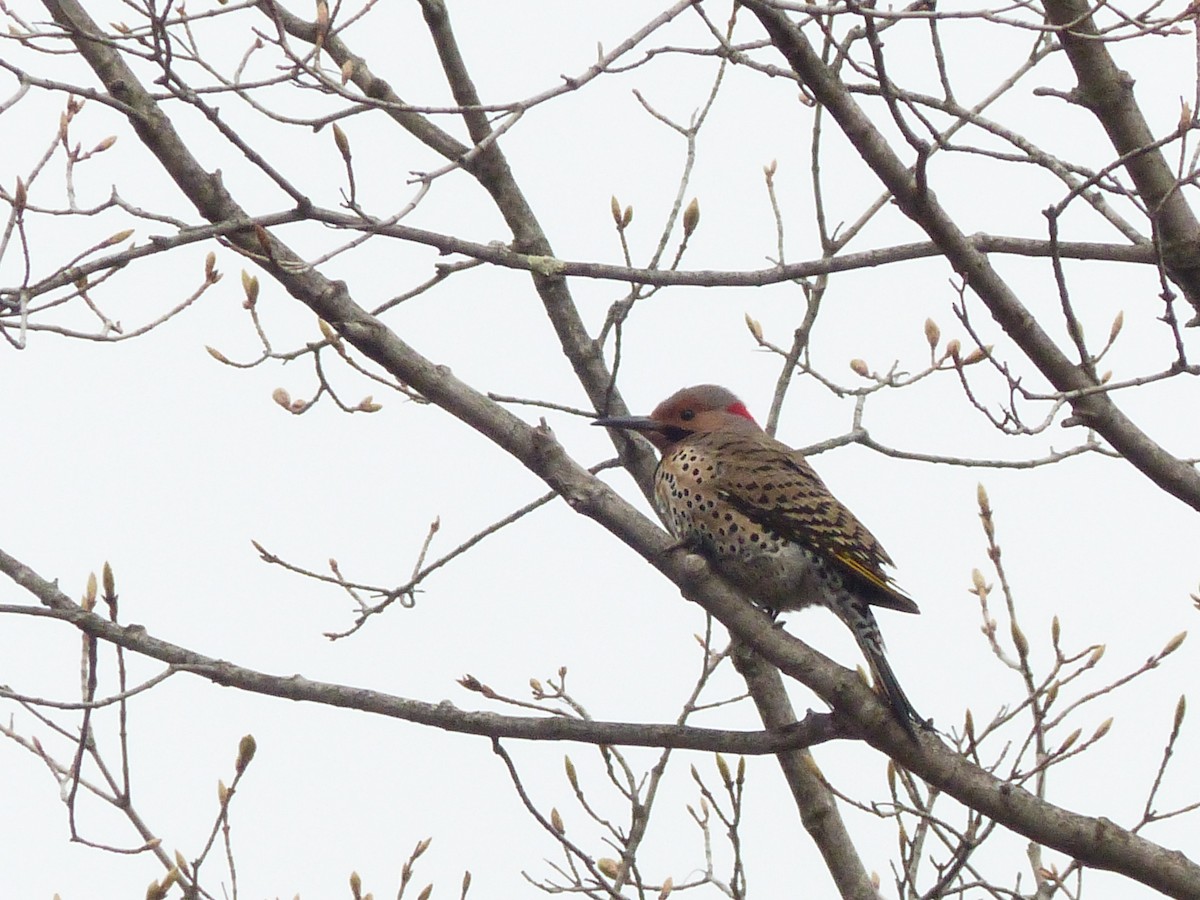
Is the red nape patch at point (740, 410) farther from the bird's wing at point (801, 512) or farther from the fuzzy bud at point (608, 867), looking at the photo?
the fuzzy bud at point (608, 867)

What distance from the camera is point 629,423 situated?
545cm

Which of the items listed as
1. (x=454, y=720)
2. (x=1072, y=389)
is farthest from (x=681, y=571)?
(x=1072, y=389)

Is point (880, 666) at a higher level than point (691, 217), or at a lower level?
lower

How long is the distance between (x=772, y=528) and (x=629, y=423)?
2.12ft

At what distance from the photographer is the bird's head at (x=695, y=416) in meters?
6.15

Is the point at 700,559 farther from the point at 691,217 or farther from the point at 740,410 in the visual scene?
the point at 740,410

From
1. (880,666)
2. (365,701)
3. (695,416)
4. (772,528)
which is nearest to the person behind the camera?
(365,701)

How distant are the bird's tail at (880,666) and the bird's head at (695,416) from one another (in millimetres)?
1112

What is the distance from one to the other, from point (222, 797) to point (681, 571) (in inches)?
55.8

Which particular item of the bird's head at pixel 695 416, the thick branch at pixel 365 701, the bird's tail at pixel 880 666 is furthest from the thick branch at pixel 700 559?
the bird's head at pixel 695 416

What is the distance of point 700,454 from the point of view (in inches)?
225

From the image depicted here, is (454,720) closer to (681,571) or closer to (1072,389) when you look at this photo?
(681,571)

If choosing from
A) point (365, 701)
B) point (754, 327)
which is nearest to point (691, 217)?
point (754, 327)

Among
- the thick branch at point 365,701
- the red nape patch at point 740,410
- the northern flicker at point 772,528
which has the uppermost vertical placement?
the red nape patch at point 740,410
